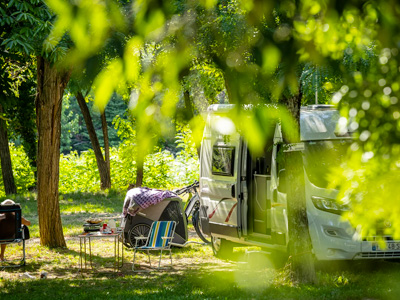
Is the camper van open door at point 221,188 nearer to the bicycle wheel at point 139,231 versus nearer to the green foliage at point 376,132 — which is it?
the bicycle wheel at point 139,231

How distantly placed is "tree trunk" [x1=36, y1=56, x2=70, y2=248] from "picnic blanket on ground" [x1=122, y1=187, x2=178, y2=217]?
1371 millimetres

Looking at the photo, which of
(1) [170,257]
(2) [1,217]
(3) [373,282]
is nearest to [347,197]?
(3) [373,282]

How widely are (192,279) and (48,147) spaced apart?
4187 millimetres

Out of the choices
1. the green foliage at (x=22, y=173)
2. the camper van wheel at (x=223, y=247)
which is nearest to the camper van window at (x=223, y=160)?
the camper van wheel at (x=223, y=247)

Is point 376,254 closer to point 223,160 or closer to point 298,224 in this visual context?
point 298,224

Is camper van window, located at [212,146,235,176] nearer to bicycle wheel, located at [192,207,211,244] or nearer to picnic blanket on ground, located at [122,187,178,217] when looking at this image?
picnic blanket on ground, located at [122,187,178,217]

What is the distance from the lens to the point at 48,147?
12.5 m

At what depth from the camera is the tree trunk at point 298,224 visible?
893 centimetres

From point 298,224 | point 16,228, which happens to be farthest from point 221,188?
point 16,228

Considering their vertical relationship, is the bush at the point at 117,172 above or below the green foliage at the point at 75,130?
below

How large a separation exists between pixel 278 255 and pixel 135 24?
9.57 metres

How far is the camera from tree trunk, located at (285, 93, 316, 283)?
8.93 metres

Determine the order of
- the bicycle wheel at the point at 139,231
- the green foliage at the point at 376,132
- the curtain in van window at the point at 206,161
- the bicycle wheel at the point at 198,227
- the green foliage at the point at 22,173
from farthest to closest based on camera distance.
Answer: the green foliage at the point at 22,173 < the bicycle wheel at the point at 198,227 < the bicycle wheel at the point at 139,231 < the curtain in van window at the point at 206,161 < the green foliage at the point at 376,132

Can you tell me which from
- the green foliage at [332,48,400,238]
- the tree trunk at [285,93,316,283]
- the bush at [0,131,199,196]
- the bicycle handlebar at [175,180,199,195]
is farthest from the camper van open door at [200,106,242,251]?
the bush at [0,131,199,196]
